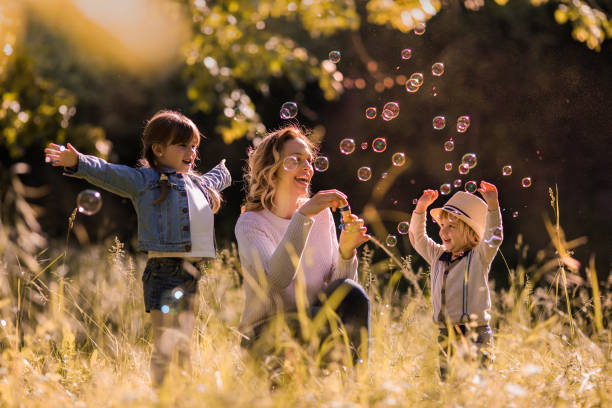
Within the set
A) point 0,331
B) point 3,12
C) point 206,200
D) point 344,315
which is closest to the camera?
point 344,315

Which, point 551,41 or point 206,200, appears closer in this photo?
point 206,200

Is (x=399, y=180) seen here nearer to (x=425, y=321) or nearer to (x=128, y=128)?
(x=128, y=128)

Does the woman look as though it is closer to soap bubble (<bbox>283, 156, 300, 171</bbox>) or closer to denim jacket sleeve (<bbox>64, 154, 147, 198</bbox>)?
soap bubble (<bbox>283, 156, 300, 171</bbox>)

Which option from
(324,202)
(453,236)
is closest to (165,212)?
(324,202)

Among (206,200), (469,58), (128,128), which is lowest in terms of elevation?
(206,200)

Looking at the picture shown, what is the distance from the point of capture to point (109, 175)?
2762mm

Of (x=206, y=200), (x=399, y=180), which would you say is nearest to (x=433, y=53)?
(x=399, y=180)

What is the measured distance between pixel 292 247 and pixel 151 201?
2.37ft

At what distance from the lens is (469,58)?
1003 centimetres

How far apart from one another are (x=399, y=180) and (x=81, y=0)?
5618mm

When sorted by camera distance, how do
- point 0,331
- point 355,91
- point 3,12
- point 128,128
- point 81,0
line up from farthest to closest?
point 128,128 < point 355,91 < point 81,0 < point 3,12 < point 0,331

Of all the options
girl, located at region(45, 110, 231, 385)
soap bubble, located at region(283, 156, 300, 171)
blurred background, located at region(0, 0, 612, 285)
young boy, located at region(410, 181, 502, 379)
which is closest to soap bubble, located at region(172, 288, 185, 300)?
girl, located at region(45, 110, 231, 385)

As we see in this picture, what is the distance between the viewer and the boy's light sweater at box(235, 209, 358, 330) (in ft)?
8.55

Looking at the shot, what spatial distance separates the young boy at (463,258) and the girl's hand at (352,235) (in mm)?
524
